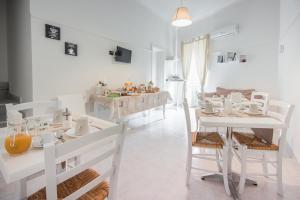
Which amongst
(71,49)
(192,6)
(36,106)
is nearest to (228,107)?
(36,106)

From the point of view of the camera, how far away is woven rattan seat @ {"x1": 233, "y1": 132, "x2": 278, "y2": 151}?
1.60 m

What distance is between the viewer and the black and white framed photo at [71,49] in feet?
10.0

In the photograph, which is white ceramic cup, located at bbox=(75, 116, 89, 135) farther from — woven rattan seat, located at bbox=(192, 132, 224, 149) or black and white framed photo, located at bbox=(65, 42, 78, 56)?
black and white framed photo, located at bbox=(65, 42, 78, 56)

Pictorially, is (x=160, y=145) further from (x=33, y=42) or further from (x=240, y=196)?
(x=33, y=42)

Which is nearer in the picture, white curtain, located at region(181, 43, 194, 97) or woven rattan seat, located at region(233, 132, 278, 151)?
woven rattan seat, located at region(233, 132, 278, 151)

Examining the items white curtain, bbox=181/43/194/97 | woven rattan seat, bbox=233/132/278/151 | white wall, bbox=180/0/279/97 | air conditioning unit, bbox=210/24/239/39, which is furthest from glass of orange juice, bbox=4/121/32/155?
white curtain, bbox=181/43/194/97

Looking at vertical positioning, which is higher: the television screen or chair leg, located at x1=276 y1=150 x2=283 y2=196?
the television screen

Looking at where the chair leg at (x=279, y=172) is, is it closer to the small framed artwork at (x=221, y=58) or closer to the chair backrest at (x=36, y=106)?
the chair backrest at (x=36, y=106)

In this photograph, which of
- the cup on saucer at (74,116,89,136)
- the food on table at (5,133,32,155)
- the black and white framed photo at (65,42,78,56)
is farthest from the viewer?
the black and white framed photo at (65,42,78,56)

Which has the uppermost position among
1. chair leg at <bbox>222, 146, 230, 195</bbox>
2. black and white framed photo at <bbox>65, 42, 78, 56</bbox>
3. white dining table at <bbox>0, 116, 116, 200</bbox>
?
black and white framed photo at <bbox>65, 42, 78, 56</bbox>

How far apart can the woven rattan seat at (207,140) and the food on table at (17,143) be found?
1.37 meters

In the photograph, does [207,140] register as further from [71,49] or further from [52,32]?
[52,32]

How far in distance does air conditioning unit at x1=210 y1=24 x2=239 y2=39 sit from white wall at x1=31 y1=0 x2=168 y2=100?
2017 millimetres

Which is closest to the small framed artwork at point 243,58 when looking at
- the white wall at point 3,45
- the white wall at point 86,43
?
the white wall at point 86,43
